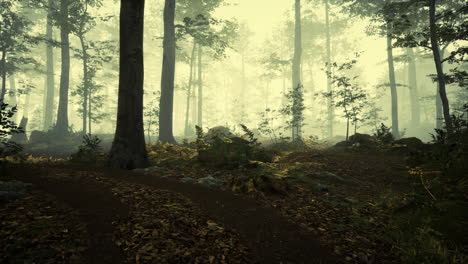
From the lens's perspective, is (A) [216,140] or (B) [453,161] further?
(A) [216,140]

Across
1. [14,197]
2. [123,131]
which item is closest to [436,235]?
[14,197]

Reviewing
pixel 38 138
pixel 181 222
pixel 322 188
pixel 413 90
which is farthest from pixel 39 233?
pixel 413 90

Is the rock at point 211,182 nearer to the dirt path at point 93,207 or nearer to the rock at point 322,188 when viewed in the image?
the dirt path at point 93,207

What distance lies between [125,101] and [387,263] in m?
6.87

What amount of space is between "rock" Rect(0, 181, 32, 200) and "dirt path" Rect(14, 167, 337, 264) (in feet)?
0.94

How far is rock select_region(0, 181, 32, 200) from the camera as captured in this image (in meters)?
3.74

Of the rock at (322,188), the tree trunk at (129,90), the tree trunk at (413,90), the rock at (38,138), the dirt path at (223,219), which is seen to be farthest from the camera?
the tree trunk at (413,90)

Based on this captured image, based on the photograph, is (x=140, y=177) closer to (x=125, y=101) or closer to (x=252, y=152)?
(x=125, y=101)

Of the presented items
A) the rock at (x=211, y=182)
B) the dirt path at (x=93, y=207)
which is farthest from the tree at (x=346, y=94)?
the dirt path at (x=93, y=207)

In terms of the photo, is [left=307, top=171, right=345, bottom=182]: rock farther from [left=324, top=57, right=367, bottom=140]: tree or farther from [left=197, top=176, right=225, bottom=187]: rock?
[left=324, top=57, right=367, bottom=140]: tree

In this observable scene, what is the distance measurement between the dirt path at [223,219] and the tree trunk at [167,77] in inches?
353

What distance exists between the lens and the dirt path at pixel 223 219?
300cm

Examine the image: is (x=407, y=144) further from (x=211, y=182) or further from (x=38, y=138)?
(x=38, y=138)

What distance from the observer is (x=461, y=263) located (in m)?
2.73
